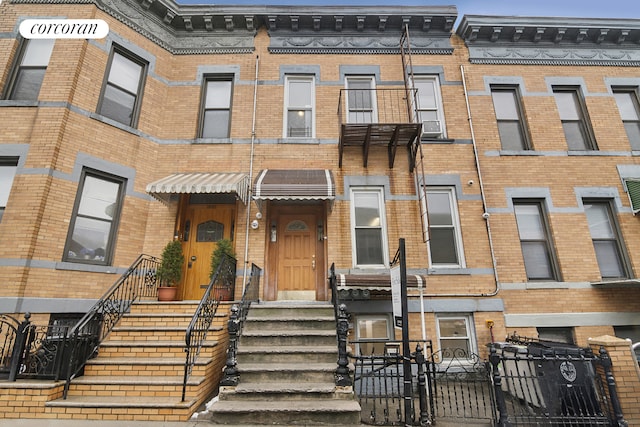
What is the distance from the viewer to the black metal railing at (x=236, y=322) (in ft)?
16.0

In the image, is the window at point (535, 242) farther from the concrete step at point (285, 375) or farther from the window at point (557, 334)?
the concrete step at point (285, 375)

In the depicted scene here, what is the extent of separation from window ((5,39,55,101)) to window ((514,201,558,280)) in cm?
1270

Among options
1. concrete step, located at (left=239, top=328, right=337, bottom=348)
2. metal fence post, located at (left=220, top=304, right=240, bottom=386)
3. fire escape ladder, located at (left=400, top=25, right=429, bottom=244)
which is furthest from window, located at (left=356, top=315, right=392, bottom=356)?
metal fence post, located at (left=220, top=304, right=240, bottom=386)

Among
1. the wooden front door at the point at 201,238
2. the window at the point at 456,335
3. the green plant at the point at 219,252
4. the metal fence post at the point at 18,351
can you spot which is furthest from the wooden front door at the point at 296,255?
the metal fence post at the point at 18,351

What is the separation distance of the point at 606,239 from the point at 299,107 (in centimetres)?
916

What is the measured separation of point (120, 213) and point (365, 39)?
8.61 meters

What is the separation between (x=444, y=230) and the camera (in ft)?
26.8

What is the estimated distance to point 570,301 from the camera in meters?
7.59

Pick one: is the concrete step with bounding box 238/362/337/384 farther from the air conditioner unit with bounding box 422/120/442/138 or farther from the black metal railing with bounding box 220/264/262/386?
the air conditioner unit with bounding box 422/120/442/138

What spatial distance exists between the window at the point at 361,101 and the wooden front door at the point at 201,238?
14.7ft

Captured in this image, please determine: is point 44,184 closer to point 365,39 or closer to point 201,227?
point 201,227

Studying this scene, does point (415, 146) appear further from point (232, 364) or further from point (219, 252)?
point (232, 364)

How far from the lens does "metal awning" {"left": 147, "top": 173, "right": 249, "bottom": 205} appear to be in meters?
7.13

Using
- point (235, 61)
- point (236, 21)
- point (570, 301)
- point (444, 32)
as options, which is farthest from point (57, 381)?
point (444, 32)
